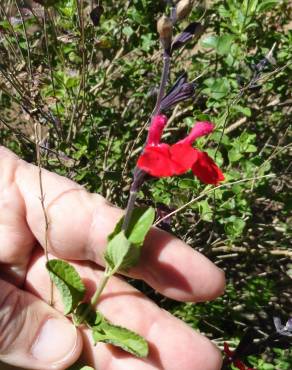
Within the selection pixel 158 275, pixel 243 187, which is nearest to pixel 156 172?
pixel 158 275

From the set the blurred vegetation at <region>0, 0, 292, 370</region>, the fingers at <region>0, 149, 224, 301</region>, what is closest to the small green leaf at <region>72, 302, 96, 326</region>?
the fingers at <region>0, 149, 224, 301</region>

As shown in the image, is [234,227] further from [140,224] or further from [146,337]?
[140,224]

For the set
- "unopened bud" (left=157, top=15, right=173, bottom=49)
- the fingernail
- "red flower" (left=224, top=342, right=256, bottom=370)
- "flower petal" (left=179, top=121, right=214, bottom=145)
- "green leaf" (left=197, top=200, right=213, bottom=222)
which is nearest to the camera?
"unopened bud" (left=157, top=15, right=173, bottom=49)

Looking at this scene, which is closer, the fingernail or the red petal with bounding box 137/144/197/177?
the red petal with bounding box 137/144/197/177

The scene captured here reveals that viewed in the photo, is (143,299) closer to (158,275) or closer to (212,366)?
(158,275)

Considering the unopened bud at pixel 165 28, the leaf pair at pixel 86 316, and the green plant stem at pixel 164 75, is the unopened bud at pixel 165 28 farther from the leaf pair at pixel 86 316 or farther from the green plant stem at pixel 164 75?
the leaf pair at pixel 86 316

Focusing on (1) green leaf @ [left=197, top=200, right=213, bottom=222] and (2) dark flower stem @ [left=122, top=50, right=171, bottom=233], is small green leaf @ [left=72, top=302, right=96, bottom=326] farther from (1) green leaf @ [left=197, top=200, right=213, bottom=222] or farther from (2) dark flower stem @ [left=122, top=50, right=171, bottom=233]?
(1) green leaf @ [left=197, top=200, right=213, bottom=222]

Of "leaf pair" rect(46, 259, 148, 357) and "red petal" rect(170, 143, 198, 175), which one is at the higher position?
"red petal" rect(170, 143, 198, 175)
